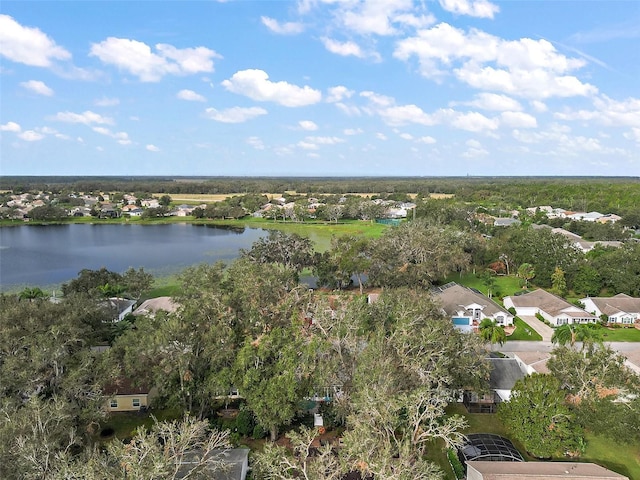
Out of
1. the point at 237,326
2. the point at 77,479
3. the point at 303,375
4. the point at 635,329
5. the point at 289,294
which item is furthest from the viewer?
the point at 635,329

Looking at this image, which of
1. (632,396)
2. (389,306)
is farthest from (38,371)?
(632,396)

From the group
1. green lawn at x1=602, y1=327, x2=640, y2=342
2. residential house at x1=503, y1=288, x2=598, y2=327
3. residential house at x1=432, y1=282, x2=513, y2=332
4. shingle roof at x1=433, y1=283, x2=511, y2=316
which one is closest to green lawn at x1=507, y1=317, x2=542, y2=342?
residential house at x1=432, y1=282, x2=513, y2=332

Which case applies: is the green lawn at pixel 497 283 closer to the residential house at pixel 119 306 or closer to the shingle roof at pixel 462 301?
the shingle roof at pixel 462 301

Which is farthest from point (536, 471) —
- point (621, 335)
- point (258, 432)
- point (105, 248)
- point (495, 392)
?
point (105, 248)

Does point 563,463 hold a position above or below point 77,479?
below

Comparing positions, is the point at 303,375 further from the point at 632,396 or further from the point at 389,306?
the point at 632,396

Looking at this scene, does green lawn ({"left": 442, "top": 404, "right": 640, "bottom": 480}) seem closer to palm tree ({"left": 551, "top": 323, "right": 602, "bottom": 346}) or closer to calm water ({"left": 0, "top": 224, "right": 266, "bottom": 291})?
palm tree ({"left": 551, "top": 323, "right": 602, "bottom": 346})

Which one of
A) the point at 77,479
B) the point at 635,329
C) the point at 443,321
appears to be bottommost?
the point at 635,329

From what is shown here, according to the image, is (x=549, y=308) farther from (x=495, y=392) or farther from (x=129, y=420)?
(x=129, y=420)
